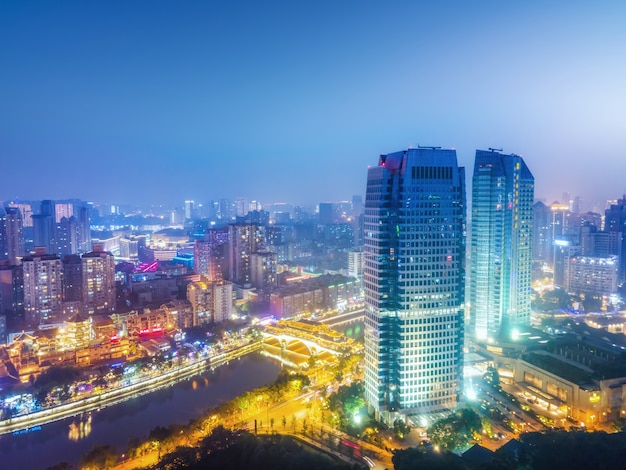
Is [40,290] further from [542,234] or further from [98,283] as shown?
[542,234]

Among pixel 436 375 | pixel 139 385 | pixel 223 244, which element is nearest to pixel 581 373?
pixel 436 375

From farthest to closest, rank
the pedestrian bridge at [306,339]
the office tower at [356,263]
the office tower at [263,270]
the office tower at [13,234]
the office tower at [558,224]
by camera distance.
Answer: the office tower at [558,224], the office tower at [356,263], the office tower at [263,270], the office tower at [13,234], the pedestrian bridge at [306,339]

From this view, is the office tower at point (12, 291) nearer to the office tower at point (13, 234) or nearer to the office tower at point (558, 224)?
the office tower at point (13, 234)

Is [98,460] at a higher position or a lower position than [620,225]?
lower

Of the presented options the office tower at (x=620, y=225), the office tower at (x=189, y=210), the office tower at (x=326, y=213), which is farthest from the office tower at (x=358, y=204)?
the office tower at (x=620, y=225)

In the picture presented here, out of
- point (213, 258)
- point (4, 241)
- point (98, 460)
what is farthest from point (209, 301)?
point (4, 241)
